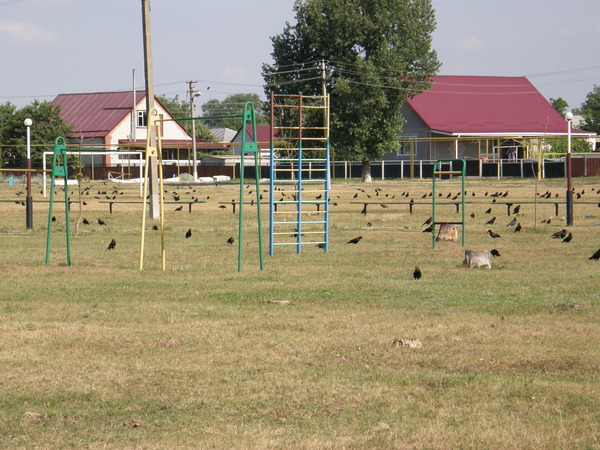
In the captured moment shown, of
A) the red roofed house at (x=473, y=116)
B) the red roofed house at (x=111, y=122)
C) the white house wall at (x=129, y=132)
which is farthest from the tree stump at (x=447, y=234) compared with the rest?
the white house wall at (x=129, y=132)

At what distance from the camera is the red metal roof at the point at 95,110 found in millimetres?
81125

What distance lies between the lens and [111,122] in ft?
266

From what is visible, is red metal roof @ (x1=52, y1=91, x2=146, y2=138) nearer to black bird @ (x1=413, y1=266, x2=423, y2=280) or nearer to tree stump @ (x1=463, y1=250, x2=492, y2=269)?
tree stump @ (x1=463, y1=250, x2=492, y2=269)

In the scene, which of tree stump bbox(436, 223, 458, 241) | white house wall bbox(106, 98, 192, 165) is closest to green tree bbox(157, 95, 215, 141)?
white house wall bbox(106, 98, 192, 165)

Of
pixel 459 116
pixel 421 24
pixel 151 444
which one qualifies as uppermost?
pixel 421 24

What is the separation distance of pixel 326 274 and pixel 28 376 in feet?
23.2

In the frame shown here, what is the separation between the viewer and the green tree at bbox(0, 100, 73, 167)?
74.4 m

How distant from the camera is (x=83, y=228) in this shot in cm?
2394

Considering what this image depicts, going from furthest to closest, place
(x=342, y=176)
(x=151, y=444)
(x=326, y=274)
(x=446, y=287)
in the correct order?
(x=342, y=176), (x=326, y=274), (x=446, y=287), (x=151, y=444)

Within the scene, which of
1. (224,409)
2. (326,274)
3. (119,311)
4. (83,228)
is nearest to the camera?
(224,409)

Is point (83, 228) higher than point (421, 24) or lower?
lower

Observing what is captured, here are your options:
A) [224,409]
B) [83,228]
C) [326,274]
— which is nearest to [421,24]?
[83,228]

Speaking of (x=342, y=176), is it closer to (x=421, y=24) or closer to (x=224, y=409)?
(x=421, y=24)

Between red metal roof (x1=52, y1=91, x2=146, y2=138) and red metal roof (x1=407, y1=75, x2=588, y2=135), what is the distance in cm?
2542
